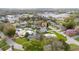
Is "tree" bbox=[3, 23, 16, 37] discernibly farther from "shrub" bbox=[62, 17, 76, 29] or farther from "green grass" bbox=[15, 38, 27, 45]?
"shrub" bbox=[62, 17, 76, 29]

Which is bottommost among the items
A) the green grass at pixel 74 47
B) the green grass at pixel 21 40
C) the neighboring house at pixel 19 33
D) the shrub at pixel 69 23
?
the green grass at pixel 74 47

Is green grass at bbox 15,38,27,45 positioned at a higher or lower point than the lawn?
higher

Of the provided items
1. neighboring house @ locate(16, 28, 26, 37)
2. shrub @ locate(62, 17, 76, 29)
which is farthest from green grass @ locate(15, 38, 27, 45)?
shrub @ locate(62, 17, 76, 29)

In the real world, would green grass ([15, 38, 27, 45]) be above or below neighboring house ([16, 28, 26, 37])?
below

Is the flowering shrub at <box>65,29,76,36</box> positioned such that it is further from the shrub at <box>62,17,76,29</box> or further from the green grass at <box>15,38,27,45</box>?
the green grass at <box>15,38,27,45</box>

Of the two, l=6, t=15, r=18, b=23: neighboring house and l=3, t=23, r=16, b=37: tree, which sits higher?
l=6, t=15, r=18, b=23: neighboring house

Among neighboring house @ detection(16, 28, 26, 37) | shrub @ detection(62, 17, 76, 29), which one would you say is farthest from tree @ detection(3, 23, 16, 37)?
shrub @ detection(62, 17, 76, 29)

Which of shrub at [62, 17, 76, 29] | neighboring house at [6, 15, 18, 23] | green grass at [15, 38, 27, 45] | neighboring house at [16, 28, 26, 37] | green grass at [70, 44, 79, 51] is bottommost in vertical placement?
green grass at [70, 44, 79, 51]

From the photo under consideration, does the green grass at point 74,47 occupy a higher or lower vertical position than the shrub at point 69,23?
lower

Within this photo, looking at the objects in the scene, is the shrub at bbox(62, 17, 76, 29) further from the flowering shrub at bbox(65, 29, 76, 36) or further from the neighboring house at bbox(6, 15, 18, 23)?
the neighboring house at bbox(6, 15, 18, 23)

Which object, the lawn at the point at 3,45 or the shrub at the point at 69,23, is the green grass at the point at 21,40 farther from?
the shrub at the point at 69,23

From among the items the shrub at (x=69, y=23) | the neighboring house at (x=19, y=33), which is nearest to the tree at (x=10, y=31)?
the neighboring house at (x=19, y=33)
